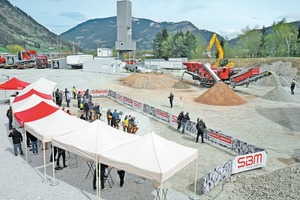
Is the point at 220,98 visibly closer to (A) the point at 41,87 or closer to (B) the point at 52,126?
(A) the point at 41,87

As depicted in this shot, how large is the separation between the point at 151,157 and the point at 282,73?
55.0 meters

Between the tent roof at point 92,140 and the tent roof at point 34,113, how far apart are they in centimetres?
320

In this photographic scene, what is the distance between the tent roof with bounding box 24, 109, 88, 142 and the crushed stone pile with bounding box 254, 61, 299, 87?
135 ft

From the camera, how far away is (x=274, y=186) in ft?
32.4

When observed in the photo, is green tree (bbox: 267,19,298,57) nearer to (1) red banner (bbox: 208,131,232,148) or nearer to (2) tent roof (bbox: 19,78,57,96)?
(1) red banner (bbox: 208,131,232,148)

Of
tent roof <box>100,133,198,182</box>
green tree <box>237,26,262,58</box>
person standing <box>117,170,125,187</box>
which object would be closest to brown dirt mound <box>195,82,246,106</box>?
tent roof <box>100,133,198,182</box>

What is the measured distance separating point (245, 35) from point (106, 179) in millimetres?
107311

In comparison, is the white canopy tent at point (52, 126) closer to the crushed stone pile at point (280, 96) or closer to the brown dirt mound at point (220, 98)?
the brown dirt mound at point (220, 98)

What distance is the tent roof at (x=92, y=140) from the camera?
31.5ft

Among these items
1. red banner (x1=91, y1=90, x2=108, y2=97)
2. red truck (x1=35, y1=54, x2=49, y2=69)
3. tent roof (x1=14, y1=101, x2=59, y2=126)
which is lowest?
red banner (x1=91, y1=90, x2=108, y2=97)

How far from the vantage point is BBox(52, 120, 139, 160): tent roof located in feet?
31.5

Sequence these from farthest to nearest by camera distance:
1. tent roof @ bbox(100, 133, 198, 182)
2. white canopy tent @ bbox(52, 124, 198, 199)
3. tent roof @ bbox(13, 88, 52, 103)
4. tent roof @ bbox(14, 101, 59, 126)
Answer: tent roof @ bbox(13, 88, 52, 103) < tent roof @ bbox(14, 101, 59, 126) < white canopy tent @ bbox(52, 124, 198, 199) < tent roof @ bbox(100, 133, 198, 182)

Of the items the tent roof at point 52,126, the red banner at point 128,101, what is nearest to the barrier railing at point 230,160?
the red banner at point 128,101

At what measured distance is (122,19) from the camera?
77.1 meters
